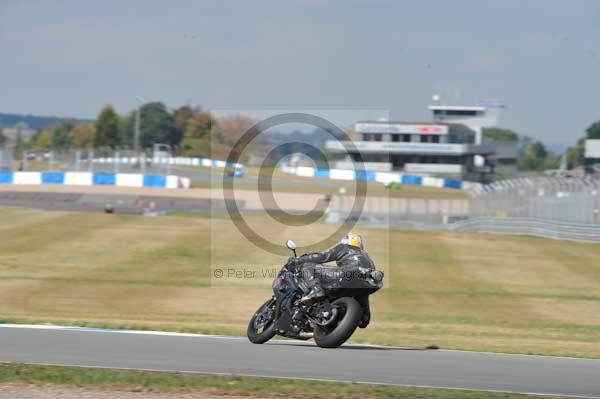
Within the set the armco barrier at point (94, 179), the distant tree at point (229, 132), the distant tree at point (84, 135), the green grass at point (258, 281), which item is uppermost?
the distant tree at point (84, 135)

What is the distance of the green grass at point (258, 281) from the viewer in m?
16.3

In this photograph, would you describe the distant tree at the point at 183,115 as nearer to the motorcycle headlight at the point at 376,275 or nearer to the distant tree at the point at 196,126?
the distant tree at the point at 196,126

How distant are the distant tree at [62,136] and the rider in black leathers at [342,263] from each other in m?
100

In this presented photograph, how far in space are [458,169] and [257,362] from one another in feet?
337

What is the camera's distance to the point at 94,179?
59.4 meters

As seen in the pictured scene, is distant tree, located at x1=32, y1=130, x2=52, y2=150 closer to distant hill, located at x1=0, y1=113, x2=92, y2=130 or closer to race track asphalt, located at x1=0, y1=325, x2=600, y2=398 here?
distant hill, located at x1=0, y1=113, x2=92, y2=130

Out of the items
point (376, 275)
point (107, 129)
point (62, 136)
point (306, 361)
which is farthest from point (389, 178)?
point (306, 361)

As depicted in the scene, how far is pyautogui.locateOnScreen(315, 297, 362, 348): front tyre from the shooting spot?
1084 centimetres

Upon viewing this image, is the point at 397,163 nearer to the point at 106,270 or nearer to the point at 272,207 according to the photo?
the point at 272,207

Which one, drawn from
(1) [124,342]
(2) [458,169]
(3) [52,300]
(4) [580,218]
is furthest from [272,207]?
(2) [458,169]

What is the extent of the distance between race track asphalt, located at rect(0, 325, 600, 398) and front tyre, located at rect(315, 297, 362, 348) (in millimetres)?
168

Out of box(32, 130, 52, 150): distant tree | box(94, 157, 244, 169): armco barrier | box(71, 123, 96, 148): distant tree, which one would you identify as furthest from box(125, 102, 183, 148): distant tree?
box(32, 130, 52, 150): distant tree

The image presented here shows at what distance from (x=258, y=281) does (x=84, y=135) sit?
10026 cm

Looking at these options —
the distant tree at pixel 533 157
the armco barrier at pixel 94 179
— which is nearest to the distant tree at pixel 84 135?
the armco barrier at pixel 94 179
